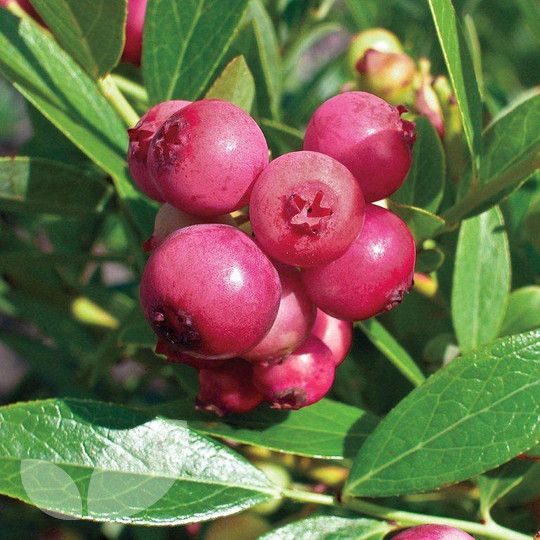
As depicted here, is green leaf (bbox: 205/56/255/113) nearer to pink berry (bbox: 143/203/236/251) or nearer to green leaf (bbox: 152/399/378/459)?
pink berry (bbox: 143/203/236/251)

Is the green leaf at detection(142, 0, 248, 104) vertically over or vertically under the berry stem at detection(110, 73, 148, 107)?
over

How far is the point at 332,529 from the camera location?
3.22 ft

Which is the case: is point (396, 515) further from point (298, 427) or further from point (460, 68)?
point (460, 68)

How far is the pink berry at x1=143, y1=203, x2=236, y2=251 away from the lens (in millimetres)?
900

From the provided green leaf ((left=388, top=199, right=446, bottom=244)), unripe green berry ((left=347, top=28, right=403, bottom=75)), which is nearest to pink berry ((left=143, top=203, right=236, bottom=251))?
green leaf ((left=388, top=199, right=446, bottom=244))

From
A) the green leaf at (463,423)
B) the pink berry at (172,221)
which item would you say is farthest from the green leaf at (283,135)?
the green leaf at (463,423)

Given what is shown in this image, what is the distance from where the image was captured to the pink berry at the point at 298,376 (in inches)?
36.9

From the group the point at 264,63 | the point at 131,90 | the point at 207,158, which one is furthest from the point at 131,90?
the point at 207,158

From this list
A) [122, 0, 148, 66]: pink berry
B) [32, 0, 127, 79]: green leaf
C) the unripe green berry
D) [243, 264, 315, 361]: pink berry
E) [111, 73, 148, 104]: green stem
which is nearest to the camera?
[243, 264, 315, 361]: pink berry

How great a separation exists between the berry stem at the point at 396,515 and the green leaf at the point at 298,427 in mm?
50

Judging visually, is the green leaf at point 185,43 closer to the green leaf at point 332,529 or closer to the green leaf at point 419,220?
the green leaf at point 419,220

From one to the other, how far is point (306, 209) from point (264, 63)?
2.04ft

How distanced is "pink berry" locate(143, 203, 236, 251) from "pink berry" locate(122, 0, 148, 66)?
43 centimetres

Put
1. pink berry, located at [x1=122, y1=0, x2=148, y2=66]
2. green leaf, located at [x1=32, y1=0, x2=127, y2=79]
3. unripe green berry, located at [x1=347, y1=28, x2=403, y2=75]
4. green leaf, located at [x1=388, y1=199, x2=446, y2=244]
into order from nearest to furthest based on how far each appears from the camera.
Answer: green leaf, located at [x1=388, y1=199, x2=446, y2=244] < green leaf, located at [x1=32, y1=0, x2=127, y2=79] < pink berry, located at [x1=122, y1=0, x2=148, y2=66] < unripe green berry, located at [x1=347, y1=28, x2=403, y2=75]
